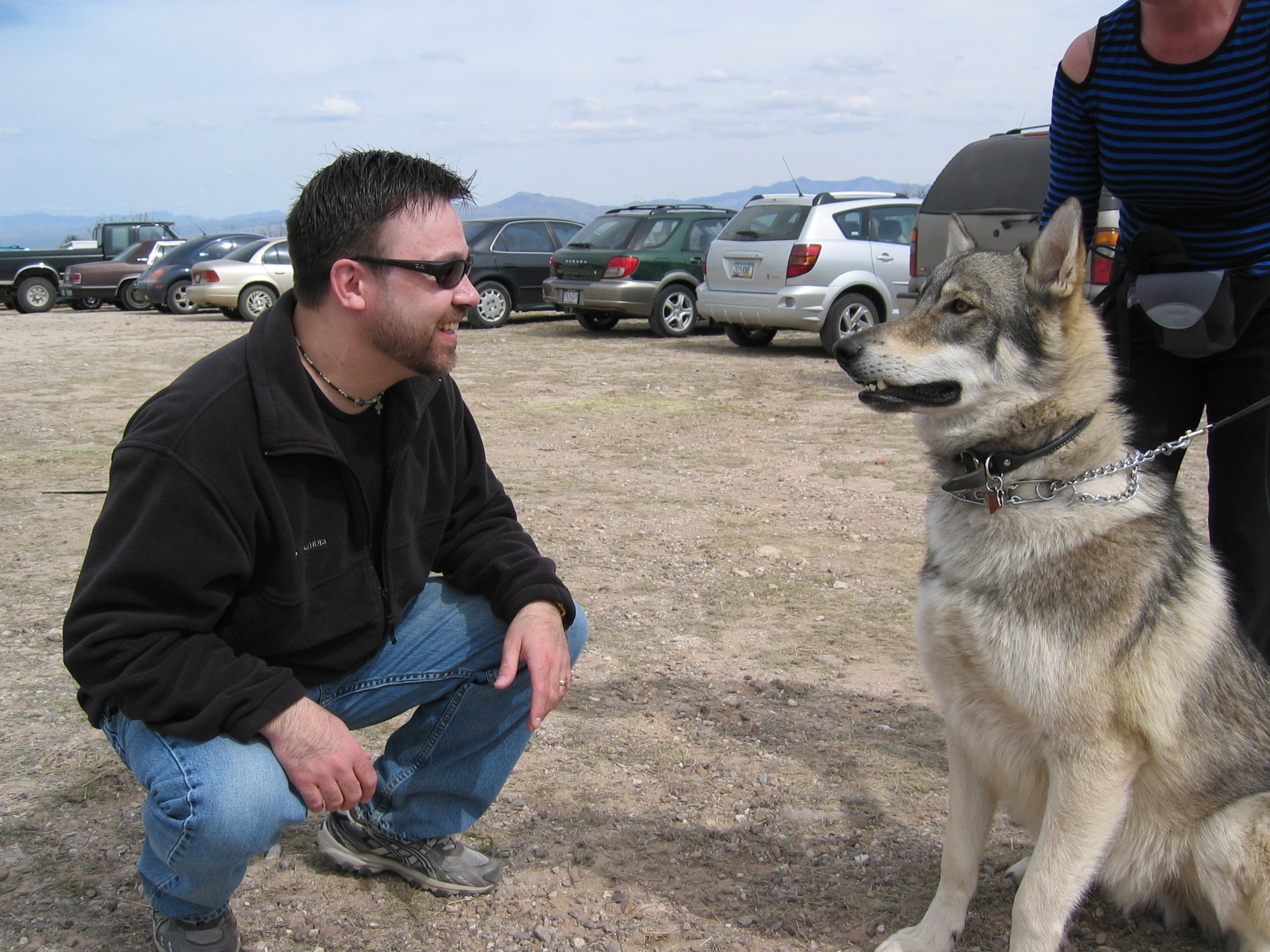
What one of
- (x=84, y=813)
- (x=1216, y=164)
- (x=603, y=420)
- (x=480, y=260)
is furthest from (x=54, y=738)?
(x=480, y=260)

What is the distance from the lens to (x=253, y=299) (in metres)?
17.8

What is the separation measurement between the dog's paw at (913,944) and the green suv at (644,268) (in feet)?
37.0

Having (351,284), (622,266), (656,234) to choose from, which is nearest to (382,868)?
(351,284)

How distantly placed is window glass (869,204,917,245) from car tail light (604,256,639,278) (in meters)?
3.38

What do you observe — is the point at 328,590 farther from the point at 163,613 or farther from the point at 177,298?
the point at 177,298

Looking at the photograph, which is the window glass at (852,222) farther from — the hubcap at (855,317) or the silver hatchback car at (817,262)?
the hubcap at (855,317)

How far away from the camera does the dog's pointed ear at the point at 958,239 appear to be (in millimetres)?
2703

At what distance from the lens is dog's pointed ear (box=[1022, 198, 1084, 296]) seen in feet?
7.35

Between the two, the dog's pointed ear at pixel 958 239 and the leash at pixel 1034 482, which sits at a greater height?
the dog's pointed ear at pixel 958 239

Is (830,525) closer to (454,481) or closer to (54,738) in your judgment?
(454,481)

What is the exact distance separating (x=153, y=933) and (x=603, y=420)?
20.8 feet

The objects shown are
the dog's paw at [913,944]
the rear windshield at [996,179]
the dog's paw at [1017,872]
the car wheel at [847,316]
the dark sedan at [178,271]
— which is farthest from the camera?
the dark sedan at [178,271]

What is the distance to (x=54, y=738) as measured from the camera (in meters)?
3.27

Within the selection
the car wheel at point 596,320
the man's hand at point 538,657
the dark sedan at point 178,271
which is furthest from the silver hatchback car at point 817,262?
the dark sedan at point 178,271
